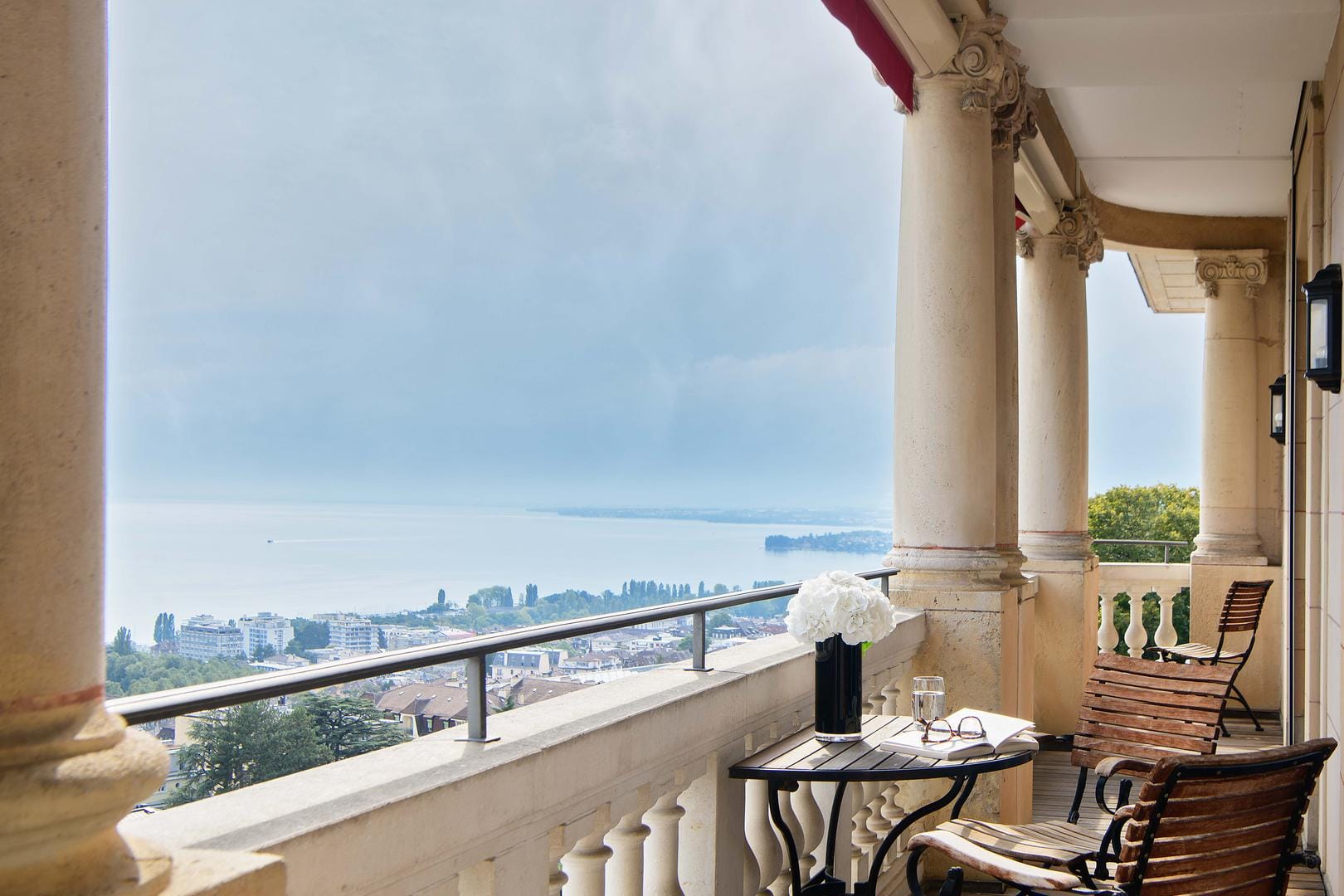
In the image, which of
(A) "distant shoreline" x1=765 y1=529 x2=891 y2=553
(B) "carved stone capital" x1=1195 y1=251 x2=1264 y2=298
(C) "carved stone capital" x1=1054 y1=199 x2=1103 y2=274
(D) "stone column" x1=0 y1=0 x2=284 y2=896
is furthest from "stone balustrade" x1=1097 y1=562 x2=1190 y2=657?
(D) "stone column" x1=0 y1=0 x2=284 y2=896

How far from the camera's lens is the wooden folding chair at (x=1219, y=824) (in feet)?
11.3

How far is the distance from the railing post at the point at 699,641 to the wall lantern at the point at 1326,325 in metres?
3.15

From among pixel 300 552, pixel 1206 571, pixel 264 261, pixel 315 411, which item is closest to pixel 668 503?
pixel 315 411

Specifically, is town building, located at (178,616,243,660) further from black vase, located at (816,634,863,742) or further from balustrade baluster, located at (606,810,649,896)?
black vase, located at (816,634,863,742)

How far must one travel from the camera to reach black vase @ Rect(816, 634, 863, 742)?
4.34 m

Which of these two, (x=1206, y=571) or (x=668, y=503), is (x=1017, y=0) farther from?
(x=668, y=503)

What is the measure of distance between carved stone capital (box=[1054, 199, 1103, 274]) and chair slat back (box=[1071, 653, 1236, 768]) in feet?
18.9

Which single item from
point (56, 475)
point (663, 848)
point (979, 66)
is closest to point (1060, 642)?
point (979, 66)

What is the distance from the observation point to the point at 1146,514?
3988 cm

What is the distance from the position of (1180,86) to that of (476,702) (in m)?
8.13

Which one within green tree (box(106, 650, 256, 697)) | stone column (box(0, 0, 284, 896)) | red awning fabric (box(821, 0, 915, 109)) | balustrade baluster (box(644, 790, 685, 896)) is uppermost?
red awning fabric (box(821, 0, 915, 109))

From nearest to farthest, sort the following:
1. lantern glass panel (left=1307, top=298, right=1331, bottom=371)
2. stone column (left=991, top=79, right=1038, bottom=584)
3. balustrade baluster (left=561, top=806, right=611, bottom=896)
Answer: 1. balustrade baluster (left=561, top=806, right=611, bottom=896)
2. lantern glass panel (left=1307, top=298, right=1331, bottom=371)
3. stone column (left=991, top=79, right=1038, bottom=584)

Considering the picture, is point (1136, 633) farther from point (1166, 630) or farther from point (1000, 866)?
point (1000, 866)

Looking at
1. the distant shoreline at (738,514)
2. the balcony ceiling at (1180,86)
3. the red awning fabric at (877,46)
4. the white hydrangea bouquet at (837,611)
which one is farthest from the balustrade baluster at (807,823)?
the distant shoreline at (738,514)
